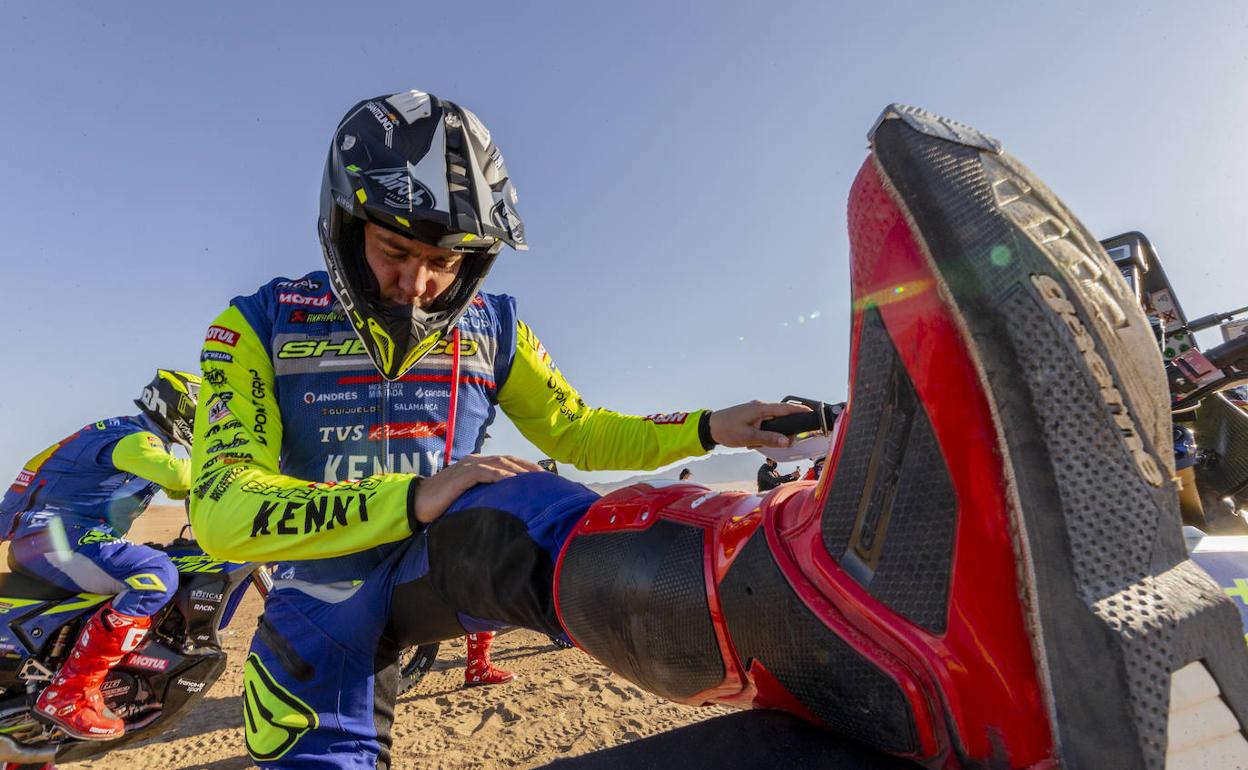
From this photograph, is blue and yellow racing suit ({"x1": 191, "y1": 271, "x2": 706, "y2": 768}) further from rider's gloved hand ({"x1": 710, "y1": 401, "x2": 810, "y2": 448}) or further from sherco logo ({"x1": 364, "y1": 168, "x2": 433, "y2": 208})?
sherco logo ({"x1": 364, "y1": 168, "x2": 433, "y2": 208})

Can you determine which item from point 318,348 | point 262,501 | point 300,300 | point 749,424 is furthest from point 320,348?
point 749,424

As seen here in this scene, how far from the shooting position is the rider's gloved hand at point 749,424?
1.97 metres

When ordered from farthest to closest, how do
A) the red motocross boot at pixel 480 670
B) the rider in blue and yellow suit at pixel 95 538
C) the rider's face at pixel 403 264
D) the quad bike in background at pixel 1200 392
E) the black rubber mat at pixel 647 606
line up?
1. the red motocross boot at pixel 480 670
2. the rider in blue and yellow suit at pixel 95 538
3. the quad bike in background at pixel 1200 392
4. the rider's face at pixel 403 264
5. the black rubber mat at pixel 647 606

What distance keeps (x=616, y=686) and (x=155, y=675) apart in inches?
114

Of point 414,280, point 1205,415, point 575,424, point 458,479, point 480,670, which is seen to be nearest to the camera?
point 458,479

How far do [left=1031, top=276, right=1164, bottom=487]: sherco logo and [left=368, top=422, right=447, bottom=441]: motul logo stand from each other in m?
1.82

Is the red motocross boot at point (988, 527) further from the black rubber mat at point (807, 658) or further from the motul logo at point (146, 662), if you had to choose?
the motul logo at point (146, 662)

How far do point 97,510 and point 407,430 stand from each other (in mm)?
Answer: 3710

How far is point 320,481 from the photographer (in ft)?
6.64

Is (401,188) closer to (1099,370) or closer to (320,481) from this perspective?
(320,481)

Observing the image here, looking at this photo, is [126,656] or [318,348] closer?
[318,348]

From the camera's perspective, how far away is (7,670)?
3471mm

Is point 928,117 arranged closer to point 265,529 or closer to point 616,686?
point 265,529

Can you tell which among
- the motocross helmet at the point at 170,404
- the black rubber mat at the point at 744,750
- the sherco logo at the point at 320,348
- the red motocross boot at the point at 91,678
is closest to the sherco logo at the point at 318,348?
the sherco logo at the point at 320,348
